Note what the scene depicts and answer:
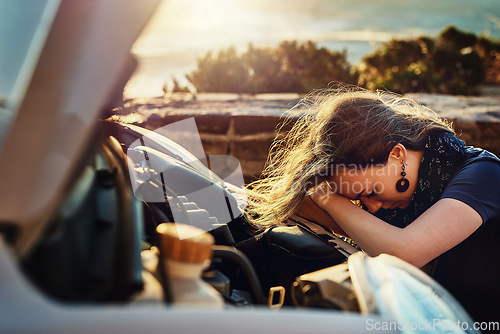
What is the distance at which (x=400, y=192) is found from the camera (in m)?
1.92

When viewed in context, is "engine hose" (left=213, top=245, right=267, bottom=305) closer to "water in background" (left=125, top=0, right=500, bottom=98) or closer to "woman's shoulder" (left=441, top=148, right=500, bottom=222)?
"woman's shoulder" (left=441, top=148, right=500, bottom=222)

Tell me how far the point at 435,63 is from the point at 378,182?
6.15 metres

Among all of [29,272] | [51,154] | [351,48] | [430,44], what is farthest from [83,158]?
[430,44]

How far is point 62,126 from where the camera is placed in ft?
2.56

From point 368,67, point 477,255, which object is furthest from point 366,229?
point 368,67

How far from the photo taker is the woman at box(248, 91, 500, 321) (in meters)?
1.64

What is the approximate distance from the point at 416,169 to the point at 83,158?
146 centimetres

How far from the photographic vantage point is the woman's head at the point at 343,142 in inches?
73.4

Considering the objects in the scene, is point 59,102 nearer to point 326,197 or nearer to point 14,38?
point 14,38

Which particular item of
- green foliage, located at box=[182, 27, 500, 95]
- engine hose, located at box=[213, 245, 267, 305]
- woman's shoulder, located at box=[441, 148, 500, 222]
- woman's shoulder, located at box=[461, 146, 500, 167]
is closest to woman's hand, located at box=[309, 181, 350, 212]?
woman's shoulder, located at box=[441, 148, 500, 222]

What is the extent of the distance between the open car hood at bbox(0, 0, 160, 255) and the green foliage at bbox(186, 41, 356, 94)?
4565 millimetres

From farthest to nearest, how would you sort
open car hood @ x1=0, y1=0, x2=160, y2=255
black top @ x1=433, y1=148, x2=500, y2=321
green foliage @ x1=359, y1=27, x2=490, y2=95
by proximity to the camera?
green foliage @ x1=359, y1=27, x2=490, y2=95 → black top @ x1=433, y1=148, x2=500, y2=321 → open car hood @ x1=0, y1=0, x2=160, y2=255

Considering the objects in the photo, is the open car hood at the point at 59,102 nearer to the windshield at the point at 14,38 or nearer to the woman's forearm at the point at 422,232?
the windshield at the point at 14,38

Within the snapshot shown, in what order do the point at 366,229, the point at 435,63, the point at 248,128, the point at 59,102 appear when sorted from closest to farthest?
the point at 59,102 < the point at 366,229 < the point at 248,128 < the point at 435,63
